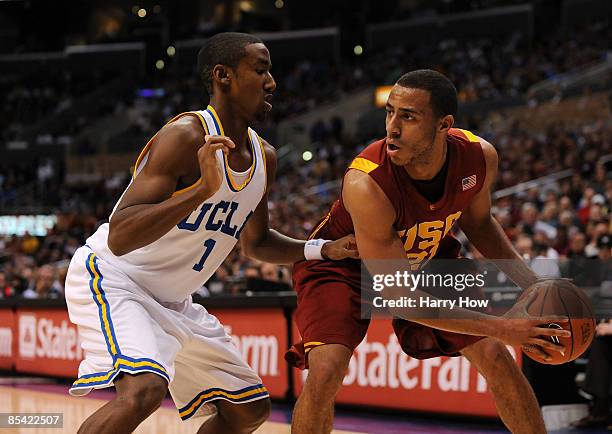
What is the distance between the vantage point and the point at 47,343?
1020 centimetres

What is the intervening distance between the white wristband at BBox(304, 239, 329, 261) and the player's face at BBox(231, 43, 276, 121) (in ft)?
2.23

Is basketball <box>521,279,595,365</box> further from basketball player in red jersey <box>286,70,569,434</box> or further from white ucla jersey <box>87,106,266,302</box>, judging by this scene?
white ucla jersey <box>87,106,266,302</box>

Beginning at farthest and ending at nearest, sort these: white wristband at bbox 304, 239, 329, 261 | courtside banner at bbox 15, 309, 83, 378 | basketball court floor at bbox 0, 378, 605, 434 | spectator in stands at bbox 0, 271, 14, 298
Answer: spectator in stands at bbox 0, 271, 14, 298 < courtside banner at bbox 15, 309, 83, 378 < basketball court floor at bbox 0, 378, 605, 434 < white wristband at bbox 304, 239, 329, 261

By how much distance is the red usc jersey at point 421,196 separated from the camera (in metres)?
3.76

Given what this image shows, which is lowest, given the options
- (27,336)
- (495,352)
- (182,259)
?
(495,352)

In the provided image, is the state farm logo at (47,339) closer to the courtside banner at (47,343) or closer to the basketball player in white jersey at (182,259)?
the courtside banner at (47,343)

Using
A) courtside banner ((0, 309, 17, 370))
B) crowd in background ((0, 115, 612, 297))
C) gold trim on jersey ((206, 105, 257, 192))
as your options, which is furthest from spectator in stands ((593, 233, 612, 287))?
courtside banner ((0, 309, 17, 370))

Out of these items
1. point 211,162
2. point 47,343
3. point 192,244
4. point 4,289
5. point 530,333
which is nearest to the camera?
point 211,162

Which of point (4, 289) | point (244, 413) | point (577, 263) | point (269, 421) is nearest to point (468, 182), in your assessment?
point (244, 413)

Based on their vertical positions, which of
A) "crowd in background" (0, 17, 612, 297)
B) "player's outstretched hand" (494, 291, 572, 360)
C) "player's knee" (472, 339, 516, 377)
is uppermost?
"crowd in background" (0, 17, 612, 297)

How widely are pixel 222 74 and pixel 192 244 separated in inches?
28.4

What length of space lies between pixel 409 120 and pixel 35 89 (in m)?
29.9

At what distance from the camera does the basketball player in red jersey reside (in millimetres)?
3600

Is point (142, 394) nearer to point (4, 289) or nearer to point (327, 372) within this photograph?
point (327, 372)
